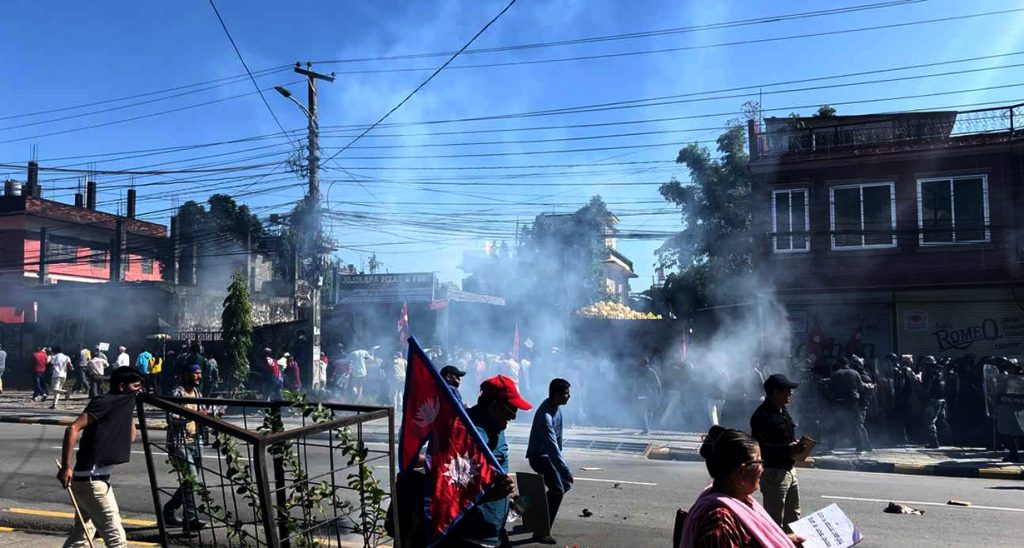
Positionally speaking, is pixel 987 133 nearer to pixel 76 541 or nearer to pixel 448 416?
pixel 448 416

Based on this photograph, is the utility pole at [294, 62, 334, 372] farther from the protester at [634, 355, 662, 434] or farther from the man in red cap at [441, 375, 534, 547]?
the man in red cap at [441, 375, 534, 547]

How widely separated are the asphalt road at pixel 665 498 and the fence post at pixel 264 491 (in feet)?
13.1

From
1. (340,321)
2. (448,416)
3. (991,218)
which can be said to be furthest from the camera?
(340,321)

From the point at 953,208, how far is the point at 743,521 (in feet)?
62.5

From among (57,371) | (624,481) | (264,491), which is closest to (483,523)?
(264,491)

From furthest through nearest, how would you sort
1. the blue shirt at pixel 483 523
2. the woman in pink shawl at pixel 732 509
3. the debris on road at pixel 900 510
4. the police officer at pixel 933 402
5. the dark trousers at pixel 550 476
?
the police officer at pixel 933 402 → the debris on road at pixel 900 510 → the dark trousers at pixel 550 476 → the blue shirt at pixel 483 523 → the woman in pink shawl at pixel 732 509

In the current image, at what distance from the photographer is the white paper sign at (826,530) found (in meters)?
2.82

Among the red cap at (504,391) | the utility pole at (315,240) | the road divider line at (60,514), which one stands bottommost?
the road divider line at (60,514)

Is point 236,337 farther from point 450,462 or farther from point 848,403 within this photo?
point 450,462

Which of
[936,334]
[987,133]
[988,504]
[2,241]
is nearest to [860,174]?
[987,133]

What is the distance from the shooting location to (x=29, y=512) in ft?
23.6

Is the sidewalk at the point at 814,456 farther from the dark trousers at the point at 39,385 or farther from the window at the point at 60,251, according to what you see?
the window at the point at 60,251

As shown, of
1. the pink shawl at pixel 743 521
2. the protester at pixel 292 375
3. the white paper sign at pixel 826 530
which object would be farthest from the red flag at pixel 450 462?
the protester at pixel 292 375

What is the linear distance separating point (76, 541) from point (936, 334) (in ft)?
62.2
